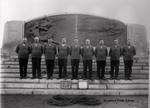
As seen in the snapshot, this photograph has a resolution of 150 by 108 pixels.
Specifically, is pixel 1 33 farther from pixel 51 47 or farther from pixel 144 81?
pixel 144 81

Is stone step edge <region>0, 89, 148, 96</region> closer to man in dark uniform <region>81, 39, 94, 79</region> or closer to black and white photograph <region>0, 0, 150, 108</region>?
black and white photograph <region>0, 0, 150, 108</region>

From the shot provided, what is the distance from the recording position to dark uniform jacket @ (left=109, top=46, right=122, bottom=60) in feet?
10.3

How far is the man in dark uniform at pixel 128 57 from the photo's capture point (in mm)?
3117

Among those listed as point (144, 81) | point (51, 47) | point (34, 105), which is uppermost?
point (51, 47)

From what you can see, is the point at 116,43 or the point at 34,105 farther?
the point at 116,43

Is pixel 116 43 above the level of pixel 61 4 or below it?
below

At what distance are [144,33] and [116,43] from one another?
289mm

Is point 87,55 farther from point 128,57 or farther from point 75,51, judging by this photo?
point 128,57

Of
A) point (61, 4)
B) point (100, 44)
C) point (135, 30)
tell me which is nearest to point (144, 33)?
point (135, 30)

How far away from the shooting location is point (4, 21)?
Result: 310 cm

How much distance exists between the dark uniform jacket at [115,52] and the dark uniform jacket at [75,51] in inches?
12.3

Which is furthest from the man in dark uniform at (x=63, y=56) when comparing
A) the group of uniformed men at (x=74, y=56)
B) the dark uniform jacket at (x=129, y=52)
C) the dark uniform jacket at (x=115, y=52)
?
the dark uniform jacket at (x=129, y=52)

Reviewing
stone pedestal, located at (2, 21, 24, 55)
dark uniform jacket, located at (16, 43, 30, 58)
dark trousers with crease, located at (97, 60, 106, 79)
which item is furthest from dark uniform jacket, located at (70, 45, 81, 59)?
stone pedestal, located at (2, 21, 24, 55)

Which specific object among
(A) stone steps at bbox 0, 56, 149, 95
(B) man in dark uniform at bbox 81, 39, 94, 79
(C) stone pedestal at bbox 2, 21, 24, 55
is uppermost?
(C) stone pedestal at bbox 2, 21, 24, 55
